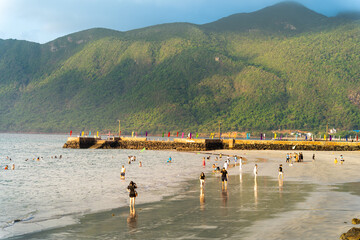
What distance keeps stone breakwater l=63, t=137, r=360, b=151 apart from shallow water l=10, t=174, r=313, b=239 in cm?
7900

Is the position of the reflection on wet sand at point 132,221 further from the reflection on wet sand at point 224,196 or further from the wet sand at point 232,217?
the reflection on wet sand at point 224,196

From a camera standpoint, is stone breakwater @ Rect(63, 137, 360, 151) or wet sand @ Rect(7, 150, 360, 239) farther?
stone breakwater @ Rect(63, 137, 360, 151)

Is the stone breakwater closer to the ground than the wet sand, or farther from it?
farther from it

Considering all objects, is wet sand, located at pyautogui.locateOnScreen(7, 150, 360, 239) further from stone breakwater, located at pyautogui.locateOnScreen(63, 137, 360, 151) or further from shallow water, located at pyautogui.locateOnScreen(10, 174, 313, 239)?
stone breakwater, located at pyautogui.locateOnScreen(63, 137, 360, 151)

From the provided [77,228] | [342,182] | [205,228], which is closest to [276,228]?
[205,228]

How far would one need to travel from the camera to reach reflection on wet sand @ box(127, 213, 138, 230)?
66.8 feet

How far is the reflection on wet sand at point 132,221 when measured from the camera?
20.4 meters

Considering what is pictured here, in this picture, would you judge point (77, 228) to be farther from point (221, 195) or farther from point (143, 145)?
point (143, 145)

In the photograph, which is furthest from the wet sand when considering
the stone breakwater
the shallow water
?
the stone breakwater

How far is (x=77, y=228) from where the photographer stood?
20.6 meters

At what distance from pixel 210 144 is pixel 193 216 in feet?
307

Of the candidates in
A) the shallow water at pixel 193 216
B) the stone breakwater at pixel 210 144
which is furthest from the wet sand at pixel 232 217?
the stone breakwater at pixel 210 144

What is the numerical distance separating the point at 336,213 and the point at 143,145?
11169cm

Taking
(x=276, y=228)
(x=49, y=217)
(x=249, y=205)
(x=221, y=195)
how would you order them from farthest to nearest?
1. (x=221, y=195)
2. (x=249, y=205)
3. (x=49, y=217)
4. (x=276, y=228)
